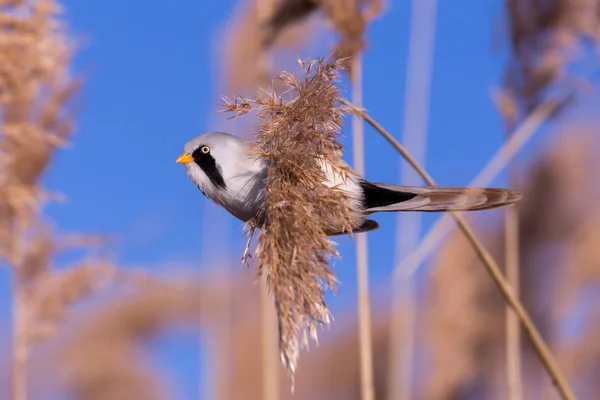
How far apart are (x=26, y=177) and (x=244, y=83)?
92cm

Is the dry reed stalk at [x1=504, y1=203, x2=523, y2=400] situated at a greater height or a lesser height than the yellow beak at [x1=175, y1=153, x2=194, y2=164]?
lesser

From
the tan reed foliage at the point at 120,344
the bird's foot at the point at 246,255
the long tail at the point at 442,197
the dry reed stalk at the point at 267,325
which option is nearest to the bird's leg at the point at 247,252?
the bird's foot at the point at 246,255

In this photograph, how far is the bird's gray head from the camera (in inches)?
47.8

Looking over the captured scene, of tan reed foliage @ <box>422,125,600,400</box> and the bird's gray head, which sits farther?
tan reed foliage @ <box>422,125,600,400</box>

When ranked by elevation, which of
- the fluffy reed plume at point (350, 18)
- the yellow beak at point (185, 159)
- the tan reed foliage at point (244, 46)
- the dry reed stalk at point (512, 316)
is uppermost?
the tan reed foliage at point (244, 46)

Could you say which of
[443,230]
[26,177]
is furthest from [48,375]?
[443,230]

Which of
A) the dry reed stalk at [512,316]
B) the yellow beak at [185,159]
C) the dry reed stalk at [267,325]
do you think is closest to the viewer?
the yellow beak at [185,159]

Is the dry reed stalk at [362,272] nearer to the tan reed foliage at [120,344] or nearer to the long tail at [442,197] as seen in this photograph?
the long tail at [442,197]

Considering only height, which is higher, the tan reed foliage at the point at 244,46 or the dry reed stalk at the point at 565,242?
the tan reed foliage at the point at 244,46

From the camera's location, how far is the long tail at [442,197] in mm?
1204

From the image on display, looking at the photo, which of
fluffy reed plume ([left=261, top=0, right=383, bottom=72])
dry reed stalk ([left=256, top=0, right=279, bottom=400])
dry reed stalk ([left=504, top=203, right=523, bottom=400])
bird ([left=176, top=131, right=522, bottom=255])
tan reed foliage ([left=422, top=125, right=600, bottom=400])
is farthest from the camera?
tan reed foliage ([left=422, top=125, right=600, bottom=400])

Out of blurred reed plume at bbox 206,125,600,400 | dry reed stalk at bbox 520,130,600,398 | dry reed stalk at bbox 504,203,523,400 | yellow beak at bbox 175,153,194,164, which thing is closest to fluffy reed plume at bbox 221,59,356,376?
yellow beak at bbox 175,153,194,164

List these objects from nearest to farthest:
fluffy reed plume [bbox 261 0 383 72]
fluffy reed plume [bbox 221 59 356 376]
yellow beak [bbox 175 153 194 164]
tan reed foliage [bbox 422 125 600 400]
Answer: fluffy reed plume [bbox 221 59 356 376], yellow beak [bbox 175 153 194 164], fluffy reed plume [bbox 261 0 383 72], tan reed foliage [bbox 422 125 600 400]

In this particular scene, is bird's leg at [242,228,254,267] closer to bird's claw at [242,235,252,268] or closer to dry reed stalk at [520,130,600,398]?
bird's claw at [242,235,252,268]
